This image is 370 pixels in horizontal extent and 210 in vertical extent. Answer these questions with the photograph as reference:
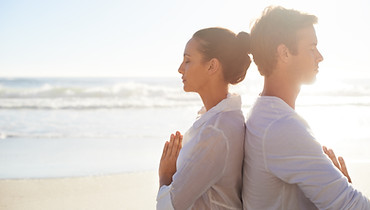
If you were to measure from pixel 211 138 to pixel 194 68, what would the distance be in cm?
42

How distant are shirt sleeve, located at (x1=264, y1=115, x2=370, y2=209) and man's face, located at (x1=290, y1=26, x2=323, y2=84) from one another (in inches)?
10.9

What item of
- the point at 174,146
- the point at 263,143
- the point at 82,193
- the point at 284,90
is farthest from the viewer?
the point at 82,193

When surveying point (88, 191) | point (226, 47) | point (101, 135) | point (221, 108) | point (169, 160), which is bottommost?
point (101, 135)

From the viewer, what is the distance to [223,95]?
7.34 ft

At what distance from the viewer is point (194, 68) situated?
2.21 m

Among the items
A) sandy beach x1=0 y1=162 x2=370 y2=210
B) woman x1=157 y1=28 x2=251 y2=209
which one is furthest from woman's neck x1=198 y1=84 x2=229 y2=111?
sandy beach x1=0 y1=162 x2=370 y2=210

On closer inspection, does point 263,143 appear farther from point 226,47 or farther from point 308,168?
point 226,47

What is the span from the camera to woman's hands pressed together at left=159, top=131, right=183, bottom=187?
2.20m

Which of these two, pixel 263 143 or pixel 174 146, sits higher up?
pixel 263 143

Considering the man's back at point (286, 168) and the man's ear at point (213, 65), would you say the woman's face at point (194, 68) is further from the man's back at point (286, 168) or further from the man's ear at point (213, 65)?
the man's back at point (286, 168)

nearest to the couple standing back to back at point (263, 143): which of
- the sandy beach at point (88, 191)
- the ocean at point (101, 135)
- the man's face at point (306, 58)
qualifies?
the man's face at point (306, 58)

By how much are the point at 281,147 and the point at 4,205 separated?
3.64 metres

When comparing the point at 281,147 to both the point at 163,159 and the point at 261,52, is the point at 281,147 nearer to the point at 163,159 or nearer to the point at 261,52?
the point at 261,52

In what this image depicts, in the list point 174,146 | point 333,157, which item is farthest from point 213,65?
point 333,157
